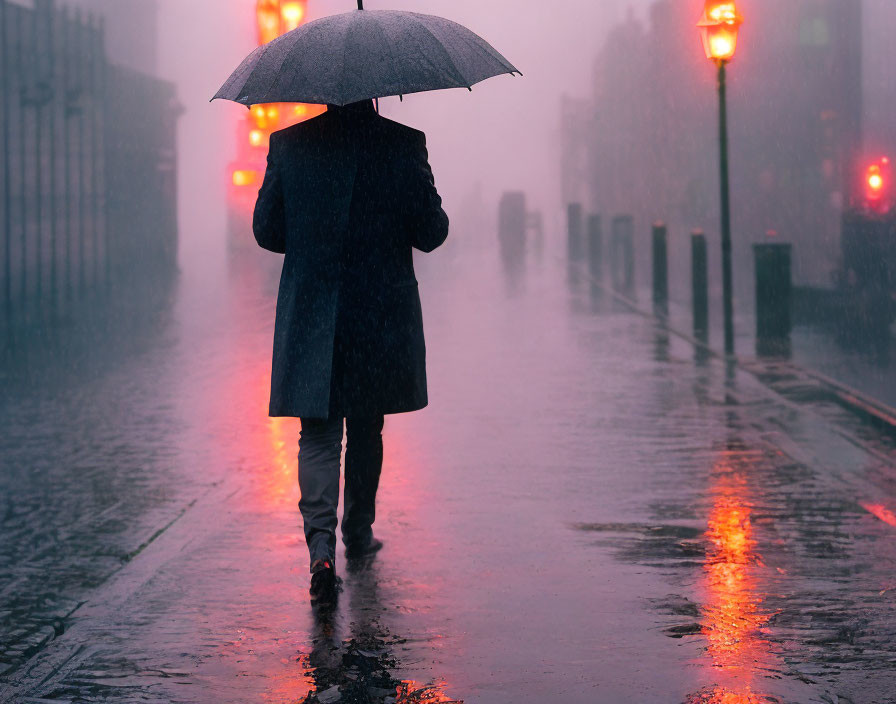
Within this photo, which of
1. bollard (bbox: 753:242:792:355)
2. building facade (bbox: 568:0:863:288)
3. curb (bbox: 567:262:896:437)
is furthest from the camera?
building facade (bbox: 568:0:863:288)

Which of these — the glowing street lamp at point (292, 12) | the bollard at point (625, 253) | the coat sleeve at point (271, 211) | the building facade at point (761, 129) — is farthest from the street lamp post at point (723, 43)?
the glowing street lamp at point (292, 12)

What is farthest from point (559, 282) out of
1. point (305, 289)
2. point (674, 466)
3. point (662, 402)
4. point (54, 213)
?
point (305, 289)

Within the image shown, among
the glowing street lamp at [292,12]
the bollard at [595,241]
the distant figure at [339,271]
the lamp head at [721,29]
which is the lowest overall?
the distant figure at [339,271]

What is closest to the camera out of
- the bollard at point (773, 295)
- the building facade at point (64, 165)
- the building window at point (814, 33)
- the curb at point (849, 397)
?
the curb at point (849, 397)

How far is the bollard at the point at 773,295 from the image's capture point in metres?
12.9

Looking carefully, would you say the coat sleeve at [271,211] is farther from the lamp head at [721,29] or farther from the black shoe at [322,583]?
the lamp head at [721,29]

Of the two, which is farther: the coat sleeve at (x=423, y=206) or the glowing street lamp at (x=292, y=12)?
the glowing street lamp at (x=292, y=12)

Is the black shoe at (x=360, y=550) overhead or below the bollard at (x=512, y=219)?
below

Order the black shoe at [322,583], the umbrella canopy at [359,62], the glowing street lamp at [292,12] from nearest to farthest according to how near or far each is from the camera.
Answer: the black shoe at [322,583], the umbrella canopy at [359,62], the glowing street lamp at [292,12]

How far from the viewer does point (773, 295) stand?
42.5ft

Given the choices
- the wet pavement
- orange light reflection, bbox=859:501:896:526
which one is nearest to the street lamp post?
the wet pavement

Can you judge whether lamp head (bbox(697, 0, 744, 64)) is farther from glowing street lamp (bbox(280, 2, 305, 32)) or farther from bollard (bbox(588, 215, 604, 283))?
glowing street lamp (bbox(280, 2, 305, 32))

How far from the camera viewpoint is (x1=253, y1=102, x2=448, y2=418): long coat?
495 centimetres

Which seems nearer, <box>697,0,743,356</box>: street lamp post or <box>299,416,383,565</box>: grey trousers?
<box>299,416,383,565</box>: grey trousers
